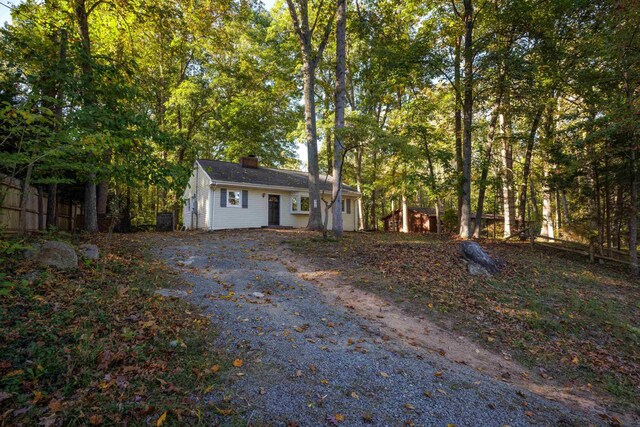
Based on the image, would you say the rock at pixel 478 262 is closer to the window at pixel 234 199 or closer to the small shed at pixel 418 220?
the window at pixel 234 199

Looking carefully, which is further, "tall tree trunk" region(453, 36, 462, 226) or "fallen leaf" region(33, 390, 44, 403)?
"tall tree trunk" region(453, 36, 462, 226)

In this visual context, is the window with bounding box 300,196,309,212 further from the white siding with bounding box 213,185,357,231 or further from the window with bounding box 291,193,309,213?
the white siding with bounding box 213,185,357,231

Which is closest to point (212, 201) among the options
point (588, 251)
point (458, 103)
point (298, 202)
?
point (298, 202)

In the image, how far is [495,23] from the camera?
14.3 m

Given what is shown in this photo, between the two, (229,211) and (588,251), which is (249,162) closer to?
(229,211)

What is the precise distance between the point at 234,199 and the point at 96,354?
15.1 meters

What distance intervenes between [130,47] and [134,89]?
8.66 meters

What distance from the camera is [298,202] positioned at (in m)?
20.2

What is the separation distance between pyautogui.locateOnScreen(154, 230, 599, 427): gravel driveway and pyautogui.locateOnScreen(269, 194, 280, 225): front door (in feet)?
44.2

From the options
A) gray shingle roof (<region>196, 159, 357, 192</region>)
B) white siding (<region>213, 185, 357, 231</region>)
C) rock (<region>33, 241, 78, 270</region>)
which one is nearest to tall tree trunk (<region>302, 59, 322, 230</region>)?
gray shingle roof (<region>196, 159, 357, 192</region>)

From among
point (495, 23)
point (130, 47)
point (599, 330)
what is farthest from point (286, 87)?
point (599, 330)

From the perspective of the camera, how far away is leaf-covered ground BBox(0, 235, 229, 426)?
2695 millimetres

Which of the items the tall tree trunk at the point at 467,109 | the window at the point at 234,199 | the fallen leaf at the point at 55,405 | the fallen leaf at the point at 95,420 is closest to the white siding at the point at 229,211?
the window at the point at 234,199

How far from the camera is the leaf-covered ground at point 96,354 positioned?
270cm
